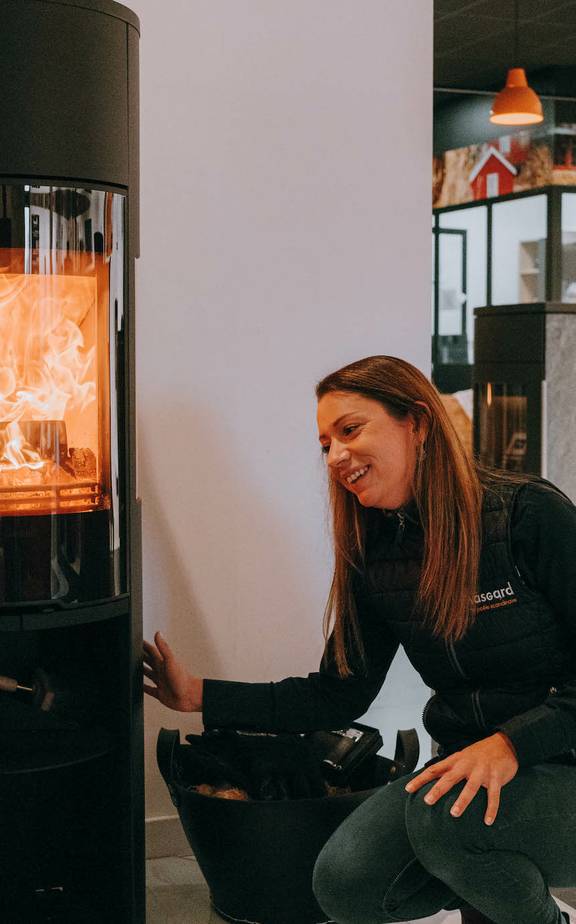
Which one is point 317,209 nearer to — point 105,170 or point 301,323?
point 301,323

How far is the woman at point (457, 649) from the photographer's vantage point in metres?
1.54

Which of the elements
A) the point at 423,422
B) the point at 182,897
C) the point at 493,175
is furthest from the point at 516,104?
the point at 182,897

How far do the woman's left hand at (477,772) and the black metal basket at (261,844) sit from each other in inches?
11.8

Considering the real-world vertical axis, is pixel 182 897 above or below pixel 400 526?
below

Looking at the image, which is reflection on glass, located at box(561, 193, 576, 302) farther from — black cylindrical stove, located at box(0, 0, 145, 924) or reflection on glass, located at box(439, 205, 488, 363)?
black cylindrical stove, located at box(0, 0, 145, 924)

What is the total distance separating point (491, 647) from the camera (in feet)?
5.35

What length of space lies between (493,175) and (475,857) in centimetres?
712

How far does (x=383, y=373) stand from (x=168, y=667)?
2.00ft

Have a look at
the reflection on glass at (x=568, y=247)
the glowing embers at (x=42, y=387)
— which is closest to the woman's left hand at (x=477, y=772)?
the glowing embers at (x=42, y=387)

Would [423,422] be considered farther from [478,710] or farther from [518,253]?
[518,253]

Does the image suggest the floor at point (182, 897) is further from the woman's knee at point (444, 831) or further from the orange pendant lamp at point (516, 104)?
the orange pendant lamp at point (516, 104)

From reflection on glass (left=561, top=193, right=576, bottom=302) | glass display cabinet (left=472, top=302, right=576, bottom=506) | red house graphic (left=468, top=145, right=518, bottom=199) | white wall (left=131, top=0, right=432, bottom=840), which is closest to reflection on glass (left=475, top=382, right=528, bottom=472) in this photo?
glass display cabinet (left=472, top=302, right=576, bottom=506)

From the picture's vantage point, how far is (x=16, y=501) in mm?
1505

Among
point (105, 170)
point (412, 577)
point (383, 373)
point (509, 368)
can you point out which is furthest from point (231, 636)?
point (509, 368)
